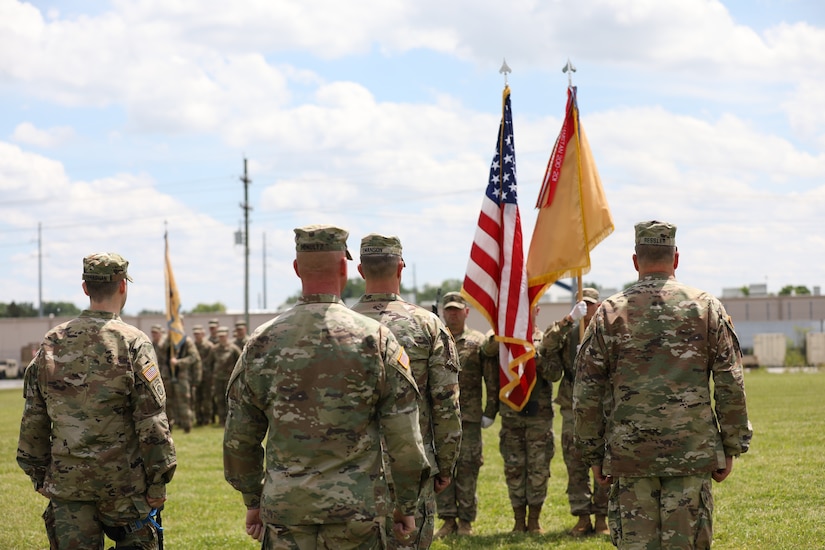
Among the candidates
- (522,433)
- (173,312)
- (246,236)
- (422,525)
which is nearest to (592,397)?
(422,525)

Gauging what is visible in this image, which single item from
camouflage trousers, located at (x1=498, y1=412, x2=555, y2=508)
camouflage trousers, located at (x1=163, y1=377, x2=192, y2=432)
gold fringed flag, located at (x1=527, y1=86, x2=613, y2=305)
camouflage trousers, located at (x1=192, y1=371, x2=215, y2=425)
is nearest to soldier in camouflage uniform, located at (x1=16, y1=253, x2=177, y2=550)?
camouflage trousers, located at (x1=498, y1=412, x2=555, y2=508)

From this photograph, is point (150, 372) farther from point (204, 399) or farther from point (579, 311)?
Answer: point (204, 399)

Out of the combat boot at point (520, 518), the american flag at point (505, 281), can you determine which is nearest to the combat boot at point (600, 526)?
the combat boot at point (520, 518)

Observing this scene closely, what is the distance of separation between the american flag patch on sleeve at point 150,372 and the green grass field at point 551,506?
3.59 metres

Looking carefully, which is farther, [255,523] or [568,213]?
[568,213]

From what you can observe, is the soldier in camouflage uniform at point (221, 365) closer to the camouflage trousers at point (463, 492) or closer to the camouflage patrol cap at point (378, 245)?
the camouflage trousers at point (463, 492)

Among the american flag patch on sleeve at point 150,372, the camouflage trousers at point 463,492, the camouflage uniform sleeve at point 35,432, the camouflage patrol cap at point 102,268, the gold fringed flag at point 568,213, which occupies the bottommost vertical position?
the camouflage trousers at point 463,492

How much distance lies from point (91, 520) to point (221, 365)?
50.3ft

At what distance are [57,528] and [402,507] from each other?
8.20 feet

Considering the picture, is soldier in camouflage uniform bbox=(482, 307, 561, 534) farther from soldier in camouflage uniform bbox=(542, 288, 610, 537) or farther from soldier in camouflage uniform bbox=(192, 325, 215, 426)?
soldier in camouflage uniform bbox=(192, 325, 215, 426)

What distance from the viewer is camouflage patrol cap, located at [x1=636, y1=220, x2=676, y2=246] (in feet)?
18.7

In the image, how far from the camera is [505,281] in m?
9.20

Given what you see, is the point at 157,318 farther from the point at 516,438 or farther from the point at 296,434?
the point at 296,434

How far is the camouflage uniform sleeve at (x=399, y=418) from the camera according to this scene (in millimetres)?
→ 4195
